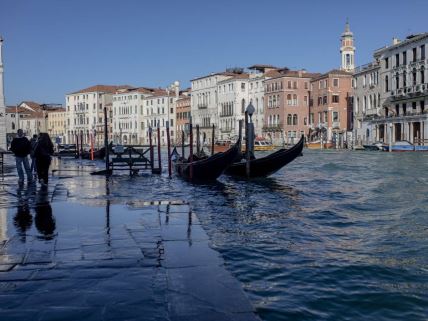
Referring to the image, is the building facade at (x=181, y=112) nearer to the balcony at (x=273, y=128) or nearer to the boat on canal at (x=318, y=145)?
the balcony at (x=273, y=128)

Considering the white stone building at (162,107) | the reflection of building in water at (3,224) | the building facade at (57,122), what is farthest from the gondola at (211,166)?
the building facade at (57,122)

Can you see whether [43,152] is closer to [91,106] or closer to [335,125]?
[335,125]

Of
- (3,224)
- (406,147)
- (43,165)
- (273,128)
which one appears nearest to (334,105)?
(273,128)

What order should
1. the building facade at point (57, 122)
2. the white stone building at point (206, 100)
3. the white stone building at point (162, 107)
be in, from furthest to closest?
the building facade at point (57, 122) < the white stone building at point (162, 107) < the white stone building at point (206, 100)

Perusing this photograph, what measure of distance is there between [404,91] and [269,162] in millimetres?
30644

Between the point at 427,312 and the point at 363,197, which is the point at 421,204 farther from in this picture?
the point at 427,312

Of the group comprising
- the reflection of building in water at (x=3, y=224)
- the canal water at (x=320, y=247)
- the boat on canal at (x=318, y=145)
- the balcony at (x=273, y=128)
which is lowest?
the canal water at (x=320, y=247)

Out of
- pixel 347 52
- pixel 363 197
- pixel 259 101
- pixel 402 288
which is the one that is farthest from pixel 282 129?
pixel 402 288

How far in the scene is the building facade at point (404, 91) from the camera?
A: 39906mm

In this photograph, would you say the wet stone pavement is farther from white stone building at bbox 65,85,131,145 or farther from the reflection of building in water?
white stone building at bbox 65,85,131,145

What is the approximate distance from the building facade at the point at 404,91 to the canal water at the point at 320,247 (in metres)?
30.9

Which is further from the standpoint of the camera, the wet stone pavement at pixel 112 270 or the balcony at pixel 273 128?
the balcony at pixel 273 128

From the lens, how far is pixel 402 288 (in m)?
4.33

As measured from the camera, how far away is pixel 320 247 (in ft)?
19.2
